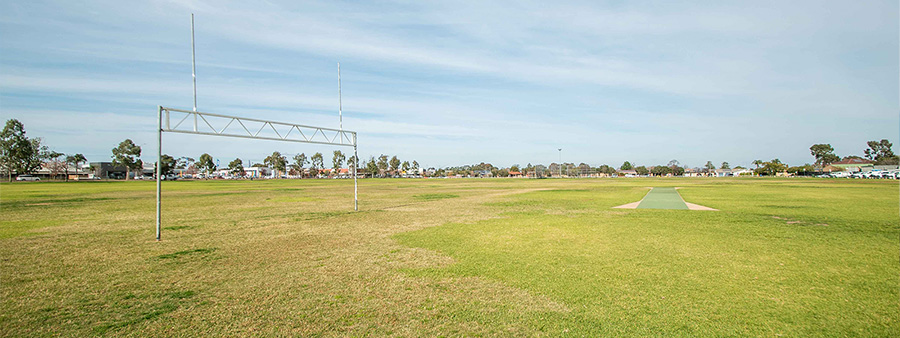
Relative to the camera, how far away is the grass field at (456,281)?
180 inches

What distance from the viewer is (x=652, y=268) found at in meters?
7.06

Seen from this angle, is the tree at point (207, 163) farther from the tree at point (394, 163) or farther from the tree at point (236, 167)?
the tree at point (394, 163)

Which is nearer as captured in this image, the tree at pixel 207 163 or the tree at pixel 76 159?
the tree at pixel 76 159

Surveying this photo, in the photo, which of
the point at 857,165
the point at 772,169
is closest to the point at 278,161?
the point at 772,169

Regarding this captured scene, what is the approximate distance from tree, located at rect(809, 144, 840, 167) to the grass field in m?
197

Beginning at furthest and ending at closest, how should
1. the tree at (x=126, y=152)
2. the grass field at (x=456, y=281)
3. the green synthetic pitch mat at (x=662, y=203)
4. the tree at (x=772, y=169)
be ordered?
1. the tree at (x=772, y=169)
2. the tree at (x=126, y=152)
3. the green synthetic pitch mat at (x=662, y=203)
4. the grass field at (x=456, y=281)

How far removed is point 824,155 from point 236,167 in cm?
24273

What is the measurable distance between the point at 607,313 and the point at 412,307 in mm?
2490

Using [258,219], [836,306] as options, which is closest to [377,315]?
[836,306]

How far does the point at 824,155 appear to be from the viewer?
154000mm

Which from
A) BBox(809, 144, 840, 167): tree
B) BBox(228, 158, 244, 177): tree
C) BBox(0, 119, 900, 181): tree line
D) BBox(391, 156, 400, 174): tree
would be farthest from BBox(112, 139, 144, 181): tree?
BBox(809, 144, 840, 167): tree

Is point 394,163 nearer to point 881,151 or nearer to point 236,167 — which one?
point 236,167

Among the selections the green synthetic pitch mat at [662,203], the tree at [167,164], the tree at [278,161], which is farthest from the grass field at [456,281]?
the tree at [278,161]

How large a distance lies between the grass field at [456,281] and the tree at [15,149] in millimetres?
97702
